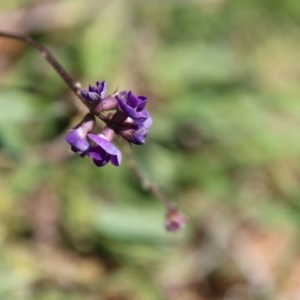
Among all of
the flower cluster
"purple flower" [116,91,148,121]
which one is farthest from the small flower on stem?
"purple flower" [116,91,148,121]

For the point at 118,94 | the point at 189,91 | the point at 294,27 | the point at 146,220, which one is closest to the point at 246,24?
the point at 294,27

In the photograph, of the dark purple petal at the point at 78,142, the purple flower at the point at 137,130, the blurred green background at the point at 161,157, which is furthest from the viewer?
the blurred green background at the point at 161,157

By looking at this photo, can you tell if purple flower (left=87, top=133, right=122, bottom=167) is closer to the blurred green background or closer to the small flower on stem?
the small flower on stem

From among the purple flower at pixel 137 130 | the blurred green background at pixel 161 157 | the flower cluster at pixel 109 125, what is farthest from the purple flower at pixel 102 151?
the blurred green background at pixel 161 157

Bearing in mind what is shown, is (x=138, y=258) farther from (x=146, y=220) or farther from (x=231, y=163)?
(x=231, y=163)

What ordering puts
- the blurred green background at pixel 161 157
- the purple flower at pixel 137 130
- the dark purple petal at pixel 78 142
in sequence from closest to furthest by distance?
the dark purple petal at pixel 78 142, the purple flower at pixel 137 130, the blurred green background at pixel 161 157

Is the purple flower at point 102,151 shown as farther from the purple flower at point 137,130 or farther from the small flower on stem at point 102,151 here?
the purple flower at point 137,130
